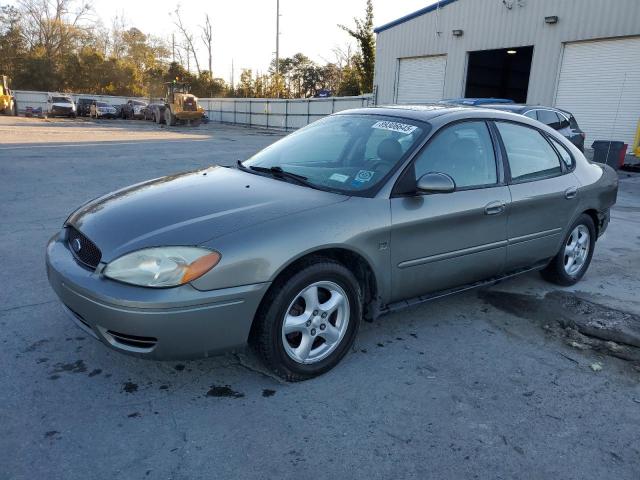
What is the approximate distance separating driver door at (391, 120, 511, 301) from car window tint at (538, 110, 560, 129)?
8360 mm

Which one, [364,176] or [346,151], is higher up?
[346,151]

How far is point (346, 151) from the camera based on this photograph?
3.75 m

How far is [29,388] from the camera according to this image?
2797 mm

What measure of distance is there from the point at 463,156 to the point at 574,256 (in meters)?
1.85

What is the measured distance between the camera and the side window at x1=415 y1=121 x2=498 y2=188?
349 cm

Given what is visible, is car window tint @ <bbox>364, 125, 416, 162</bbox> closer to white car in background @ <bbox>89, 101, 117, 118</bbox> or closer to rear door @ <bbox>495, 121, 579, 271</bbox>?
rear door @ <bbox>495, 121, 579, 271</bbox>

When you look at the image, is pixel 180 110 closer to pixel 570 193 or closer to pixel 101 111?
pixel 101 111

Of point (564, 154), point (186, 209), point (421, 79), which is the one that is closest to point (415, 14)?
point (421, 79)

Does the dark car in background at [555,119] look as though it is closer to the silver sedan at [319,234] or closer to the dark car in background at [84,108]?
the silver sedan at [319,234]

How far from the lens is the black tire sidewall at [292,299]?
9.09ft

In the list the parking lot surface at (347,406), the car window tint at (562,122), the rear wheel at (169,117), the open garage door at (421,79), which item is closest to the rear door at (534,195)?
the parking lot surface at (347,406)

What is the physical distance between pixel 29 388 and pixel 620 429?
3151 mm

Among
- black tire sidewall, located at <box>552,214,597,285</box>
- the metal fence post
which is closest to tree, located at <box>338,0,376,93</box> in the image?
the metal fence post

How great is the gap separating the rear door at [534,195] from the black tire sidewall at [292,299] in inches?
59.9
